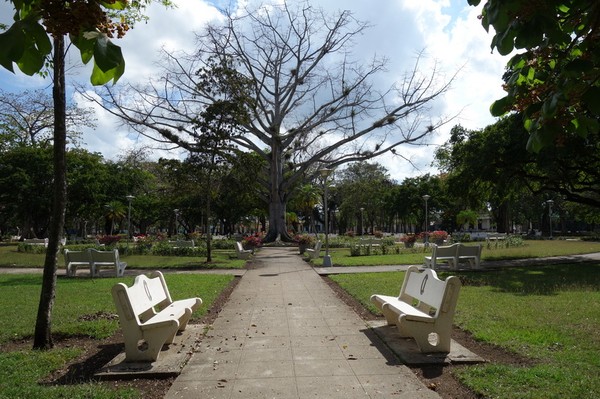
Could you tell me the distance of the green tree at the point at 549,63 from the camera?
2285 millimetres

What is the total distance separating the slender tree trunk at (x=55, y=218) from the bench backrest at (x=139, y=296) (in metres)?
1.00

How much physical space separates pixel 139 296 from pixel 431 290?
3.60 meters

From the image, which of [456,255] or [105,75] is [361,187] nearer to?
[456,255]

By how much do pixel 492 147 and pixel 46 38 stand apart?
18.3m

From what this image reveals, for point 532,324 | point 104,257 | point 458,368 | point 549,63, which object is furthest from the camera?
point 104,257

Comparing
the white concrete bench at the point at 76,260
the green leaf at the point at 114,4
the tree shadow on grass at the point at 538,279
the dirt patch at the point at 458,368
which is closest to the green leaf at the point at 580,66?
the green leaf at the point at 114,4

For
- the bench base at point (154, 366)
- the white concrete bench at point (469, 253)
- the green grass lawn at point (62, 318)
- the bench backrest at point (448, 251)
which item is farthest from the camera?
the white concrete bench at point (469, 253)

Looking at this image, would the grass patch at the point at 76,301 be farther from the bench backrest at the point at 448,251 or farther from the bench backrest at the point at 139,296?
the bench backrest at the point at 448,251

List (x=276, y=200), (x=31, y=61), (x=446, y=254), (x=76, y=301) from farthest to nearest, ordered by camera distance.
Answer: (x=276, y=200) → (x=446, y=254) → (x=76, y=301) → (x=31, y=61)

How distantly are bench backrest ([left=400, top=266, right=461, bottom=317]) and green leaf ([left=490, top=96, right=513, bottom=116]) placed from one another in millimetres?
3145

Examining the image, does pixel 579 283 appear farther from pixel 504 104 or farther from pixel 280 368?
pixel 504 104

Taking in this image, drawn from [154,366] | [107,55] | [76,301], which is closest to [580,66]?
[107,55]

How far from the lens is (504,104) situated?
2.74m

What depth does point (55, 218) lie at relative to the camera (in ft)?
19.9
